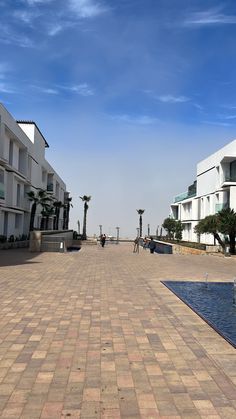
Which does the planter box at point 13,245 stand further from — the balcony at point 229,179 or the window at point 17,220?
the balcony at point 229,179

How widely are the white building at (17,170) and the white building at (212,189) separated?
19319 mm

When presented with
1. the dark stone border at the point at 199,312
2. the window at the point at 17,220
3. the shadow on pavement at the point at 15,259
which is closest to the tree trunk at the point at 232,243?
the shadow on pavement at the point at 15,259

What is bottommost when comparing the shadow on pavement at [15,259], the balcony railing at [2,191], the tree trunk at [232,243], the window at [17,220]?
the shadow on pavement at [15,259]

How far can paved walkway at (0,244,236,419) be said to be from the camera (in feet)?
13.4

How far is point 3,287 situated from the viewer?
11367 mm

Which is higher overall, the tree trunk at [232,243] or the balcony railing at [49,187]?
the balcony railing at [49,187]

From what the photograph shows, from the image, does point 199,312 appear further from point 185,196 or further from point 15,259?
point 185,196

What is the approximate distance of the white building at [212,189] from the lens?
39816 millimetres

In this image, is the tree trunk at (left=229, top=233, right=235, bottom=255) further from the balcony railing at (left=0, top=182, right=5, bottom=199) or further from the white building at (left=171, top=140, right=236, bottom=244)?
the balcony railing at (left=0, top=182, right=5, bottom=199)

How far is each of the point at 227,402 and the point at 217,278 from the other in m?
11.1

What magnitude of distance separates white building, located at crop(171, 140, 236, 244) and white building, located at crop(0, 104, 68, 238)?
19.3 metres

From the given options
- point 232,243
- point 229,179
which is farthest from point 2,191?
point 229,179

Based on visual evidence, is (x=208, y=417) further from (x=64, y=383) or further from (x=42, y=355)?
(x=42, y=355)

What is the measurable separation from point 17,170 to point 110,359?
3275cm
